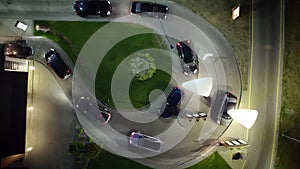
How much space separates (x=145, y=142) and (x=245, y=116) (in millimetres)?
6923

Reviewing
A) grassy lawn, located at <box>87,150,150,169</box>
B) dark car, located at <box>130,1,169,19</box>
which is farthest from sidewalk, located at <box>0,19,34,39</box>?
grassy lawn, located at <box>87,150,150,169</box>

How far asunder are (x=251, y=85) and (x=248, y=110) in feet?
7.11

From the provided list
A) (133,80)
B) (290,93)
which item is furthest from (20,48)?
(290,93)

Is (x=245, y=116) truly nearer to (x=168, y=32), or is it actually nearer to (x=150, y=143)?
(x=150, y=143)

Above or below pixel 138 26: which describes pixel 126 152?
below

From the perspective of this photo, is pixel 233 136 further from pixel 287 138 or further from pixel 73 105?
pixel 73 105

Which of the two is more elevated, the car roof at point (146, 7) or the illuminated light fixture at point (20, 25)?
the car roof at point (146, 7)

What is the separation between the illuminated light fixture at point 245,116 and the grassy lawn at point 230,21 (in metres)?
2.03

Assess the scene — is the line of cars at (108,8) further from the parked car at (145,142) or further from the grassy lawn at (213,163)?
the grassy lawn at (213,163)

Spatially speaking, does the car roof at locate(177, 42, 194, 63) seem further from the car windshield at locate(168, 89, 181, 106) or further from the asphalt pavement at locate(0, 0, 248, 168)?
the car windshield at locate(168, 89, 181, 106)

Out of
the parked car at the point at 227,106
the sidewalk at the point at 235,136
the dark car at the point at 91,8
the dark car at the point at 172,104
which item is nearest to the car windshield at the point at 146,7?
the dark car at the point at 91,8

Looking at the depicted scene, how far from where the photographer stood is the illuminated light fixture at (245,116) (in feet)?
80.9

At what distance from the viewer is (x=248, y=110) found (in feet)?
81.4

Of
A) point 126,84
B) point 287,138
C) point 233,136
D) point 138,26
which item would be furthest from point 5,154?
point 287,138
